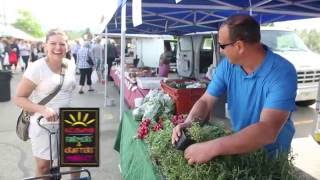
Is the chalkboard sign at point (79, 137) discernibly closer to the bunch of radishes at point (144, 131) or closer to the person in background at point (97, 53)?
the bunch of radishes at point (144, 131)

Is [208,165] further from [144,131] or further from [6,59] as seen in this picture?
[6,59]

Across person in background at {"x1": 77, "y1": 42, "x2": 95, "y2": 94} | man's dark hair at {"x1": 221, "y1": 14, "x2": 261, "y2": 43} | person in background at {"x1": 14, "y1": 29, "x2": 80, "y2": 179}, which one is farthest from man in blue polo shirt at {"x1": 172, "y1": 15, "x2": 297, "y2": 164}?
person in background at {"x1": 77, "y1": 42, "x2": 95, "y2": 94}

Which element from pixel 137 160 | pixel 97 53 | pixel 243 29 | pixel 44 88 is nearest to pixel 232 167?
pixel 243 29

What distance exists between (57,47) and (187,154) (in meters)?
1.74

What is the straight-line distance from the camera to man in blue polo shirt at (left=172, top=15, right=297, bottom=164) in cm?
159

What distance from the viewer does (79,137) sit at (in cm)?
271

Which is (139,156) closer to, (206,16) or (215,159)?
(215,159)

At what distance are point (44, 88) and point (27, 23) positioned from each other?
92.5 m

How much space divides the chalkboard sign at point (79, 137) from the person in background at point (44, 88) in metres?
0.21

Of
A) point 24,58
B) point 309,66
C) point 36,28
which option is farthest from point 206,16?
point 36,28

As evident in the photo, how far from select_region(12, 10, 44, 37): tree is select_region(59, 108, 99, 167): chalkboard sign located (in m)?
89.4

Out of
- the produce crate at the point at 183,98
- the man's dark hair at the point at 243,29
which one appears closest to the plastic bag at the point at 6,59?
the produce crate at the point at 183,98

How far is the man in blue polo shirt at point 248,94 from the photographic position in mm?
1594

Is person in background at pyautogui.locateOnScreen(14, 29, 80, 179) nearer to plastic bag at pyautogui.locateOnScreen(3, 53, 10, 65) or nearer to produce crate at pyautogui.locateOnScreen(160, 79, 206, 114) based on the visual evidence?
produce crate at pyautogui.locateOnScreen(160, 79, 206, 114)
